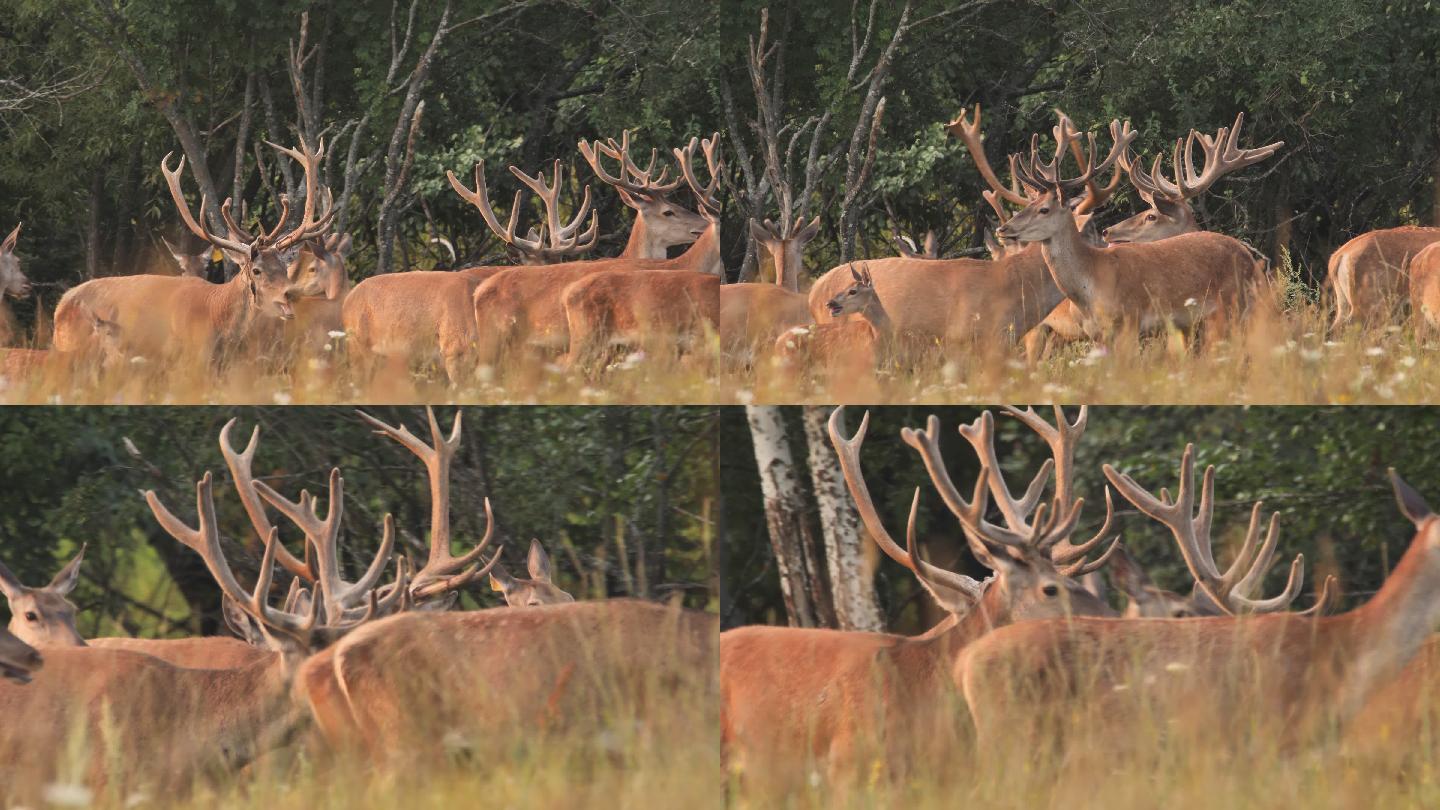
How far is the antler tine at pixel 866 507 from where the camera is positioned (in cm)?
581

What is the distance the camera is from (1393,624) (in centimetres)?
556

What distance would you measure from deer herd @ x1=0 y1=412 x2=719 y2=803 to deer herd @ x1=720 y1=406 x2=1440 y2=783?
0.74 feet

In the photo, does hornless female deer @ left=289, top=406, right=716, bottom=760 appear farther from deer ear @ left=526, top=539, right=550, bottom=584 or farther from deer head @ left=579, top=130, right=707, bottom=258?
deer head @ left=579, top=130, right=707, bottom=258

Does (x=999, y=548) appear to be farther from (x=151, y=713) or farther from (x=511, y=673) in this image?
(x=151, y=713)

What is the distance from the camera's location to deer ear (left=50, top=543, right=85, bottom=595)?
22.8 feet

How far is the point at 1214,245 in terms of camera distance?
38.8ft

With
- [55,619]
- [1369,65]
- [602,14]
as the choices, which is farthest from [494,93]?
[55,619]

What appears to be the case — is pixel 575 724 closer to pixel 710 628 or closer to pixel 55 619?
pixel 710 628

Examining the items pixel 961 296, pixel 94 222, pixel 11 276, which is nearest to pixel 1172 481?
pixel 961 296

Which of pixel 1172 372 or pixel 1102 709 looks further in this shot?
pixel 1172 372

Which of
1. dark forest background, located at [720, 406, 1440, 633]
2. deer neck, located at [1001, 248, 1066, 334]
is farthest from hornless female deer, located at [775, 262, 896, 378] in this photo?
dark forest background, located at [720, 406, 1440, 633]

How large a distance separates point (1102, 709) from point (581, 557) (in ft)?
5.32

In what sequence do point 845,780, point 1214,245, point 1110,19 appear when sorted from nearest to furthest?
point 845,780 → point 1214,245 → point 1110,19

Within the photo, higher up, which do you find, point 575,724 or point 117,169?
point 117,169
